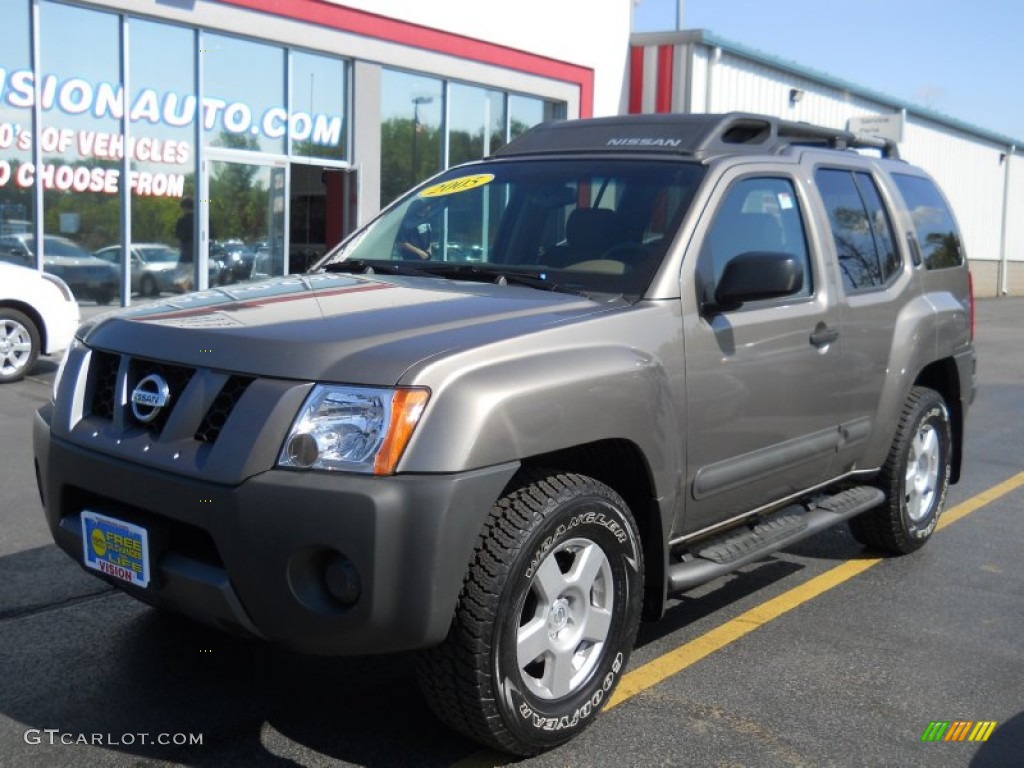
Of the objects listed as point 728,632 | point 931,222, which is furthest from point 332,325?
point 931,222

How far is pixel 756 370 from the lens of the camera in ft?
13.7

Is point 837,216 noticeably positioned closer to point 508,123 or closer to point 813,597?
point 813,597

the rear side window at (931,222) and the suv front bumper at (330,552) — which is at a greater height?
the rear side window at (931,222)

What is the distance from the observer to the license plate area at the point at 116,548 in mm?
3215

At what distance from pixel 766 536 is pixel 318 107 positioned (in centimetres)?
1253

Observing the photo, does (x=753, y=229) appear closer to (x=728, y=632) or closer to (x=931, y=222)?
(x=728, y=632)

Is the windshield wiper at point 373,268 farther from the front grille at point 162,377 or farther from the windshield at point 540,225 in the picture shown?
the front grille at point 162,377

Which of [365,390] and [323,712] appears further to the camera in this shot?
[323,712]

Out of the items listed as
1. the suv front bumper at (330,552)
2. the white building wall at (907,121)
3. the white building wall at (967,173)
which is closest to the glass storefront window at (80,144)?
the white building wall at (907,121)

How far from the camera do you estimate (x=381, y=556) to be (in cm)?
288

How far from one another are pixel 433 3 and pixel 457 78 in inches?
48.5

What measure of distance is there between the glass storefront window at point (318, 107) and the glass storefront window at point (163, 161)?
1630 mm

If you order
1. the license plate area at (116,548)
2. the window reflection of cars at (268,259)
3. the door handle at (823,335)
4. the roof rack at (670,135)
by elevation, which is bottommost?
the license plate area at (116,548)

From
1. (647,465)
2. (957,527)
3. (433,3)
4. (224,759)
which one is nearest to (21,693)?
(224,759)
